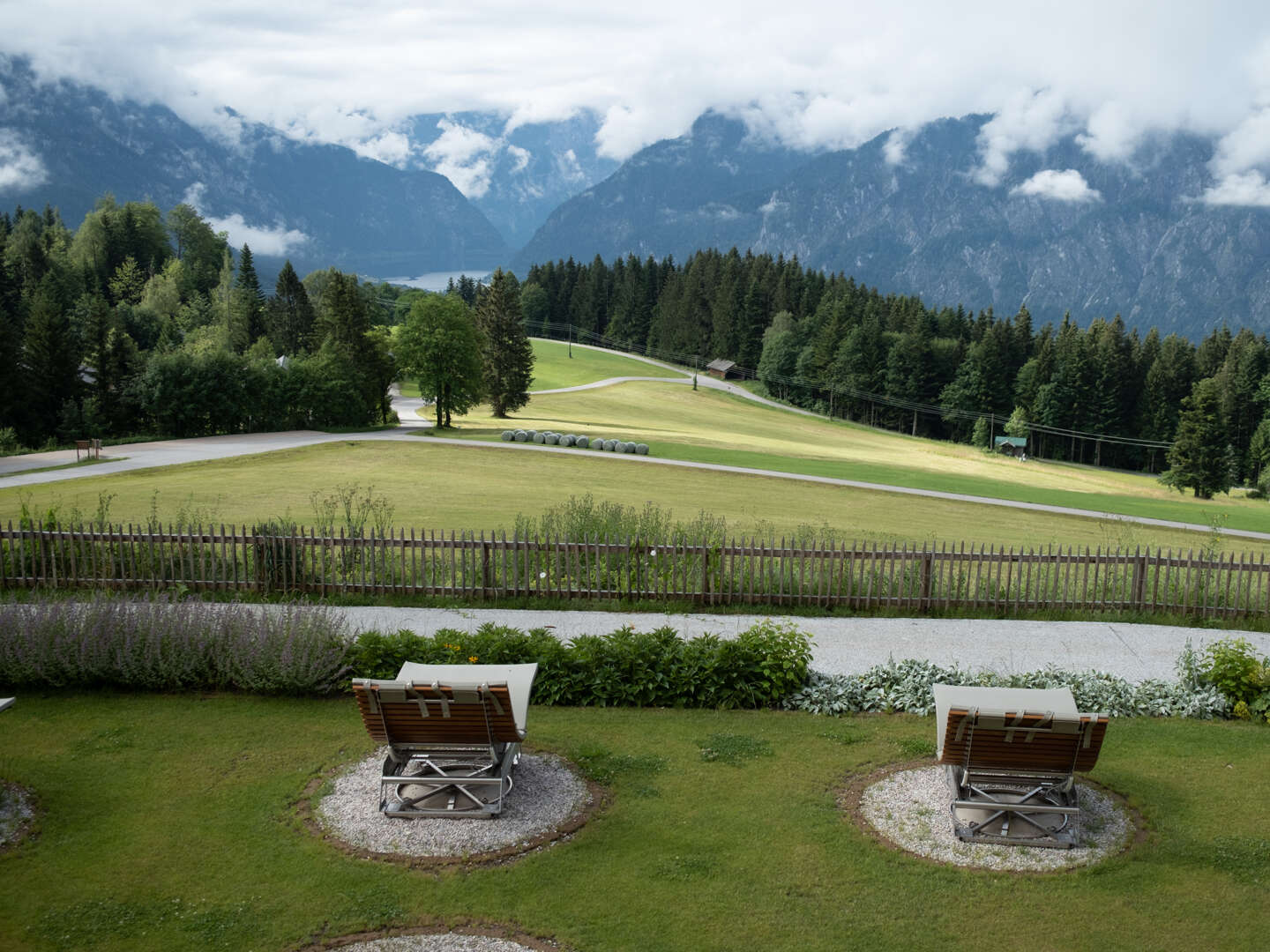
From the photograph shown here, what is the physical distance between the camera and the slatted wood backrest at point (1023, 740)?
7.72 m

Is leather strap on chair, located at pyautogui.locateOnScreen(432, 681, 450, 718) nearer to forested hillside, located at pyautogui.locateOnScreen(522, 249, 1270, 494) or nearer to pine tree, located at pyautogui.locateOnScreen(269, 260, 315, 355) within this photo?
forested hillside, located at pyautogui.locateOnScreen(522, 249, 1270, 494)

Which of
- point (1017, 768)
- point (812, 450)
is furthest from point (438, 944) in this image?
point (812, 450)

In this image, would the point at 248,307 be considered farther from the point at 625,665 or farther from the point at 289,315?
the point at 625,665

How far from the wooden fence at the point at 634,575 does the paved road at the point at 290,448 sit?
59.3 ft

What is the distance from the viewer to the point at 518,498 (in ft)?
99.6

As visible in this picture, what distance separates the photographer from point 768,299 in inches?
5527

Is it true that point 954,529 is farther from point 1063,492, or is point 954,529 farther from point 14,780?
point 14,780

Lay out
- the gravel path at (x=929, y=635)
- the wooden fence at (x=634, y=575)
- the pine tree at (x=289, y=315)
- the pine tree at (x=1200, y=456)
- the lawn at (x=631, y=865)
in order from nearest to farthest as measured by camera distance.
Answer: the lawn at (x=631, y=865)
the gravel path at (x=929, y=635)
the wooden fence at (x=634, y=575)
the pine tree at (x=1200, y=456)
the pine tree at (x=289, y=315)

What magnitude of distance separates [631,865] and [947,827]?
275 centimetres

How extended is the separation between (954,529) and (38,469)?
105 ft

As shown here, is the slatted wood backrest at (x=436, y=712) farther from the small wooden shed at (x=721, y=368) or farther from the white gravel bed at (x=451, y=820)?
the small wooden shed at (x=721, y=368)

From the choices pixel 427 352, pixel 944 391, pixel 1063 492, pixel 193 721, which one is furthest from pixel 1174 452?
pixel 193 721

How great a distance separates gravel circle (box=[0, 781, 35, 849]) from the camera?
25.4 ft

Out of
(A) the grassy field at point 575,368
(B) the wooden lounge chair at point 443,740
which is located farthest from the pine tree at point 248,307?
(B) the wooden lounge chair at point 443,740
